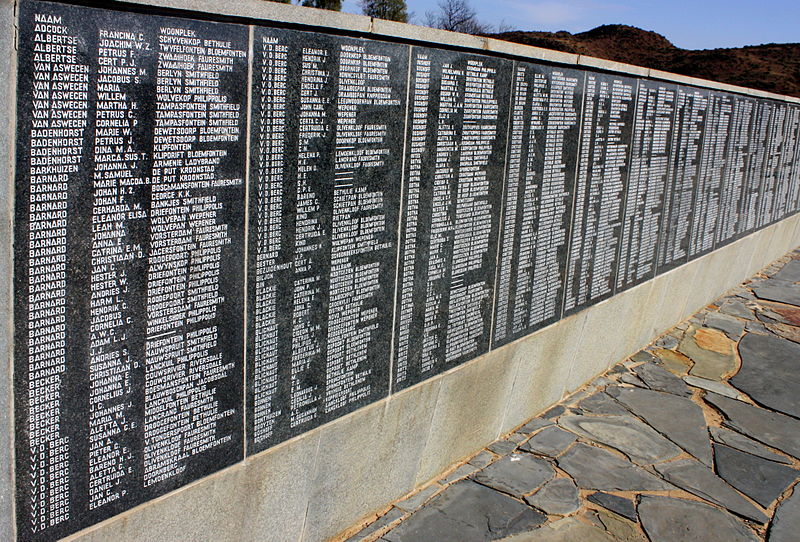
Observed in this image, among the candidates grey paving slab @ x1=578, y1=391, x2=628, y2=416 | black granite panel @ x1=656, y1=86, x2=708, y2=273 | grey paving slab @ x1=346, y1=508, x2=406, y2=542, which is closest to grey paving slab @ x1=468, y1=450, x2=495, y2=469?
grey paving slab @ x1=346, y1=508, x2=406, y2=542

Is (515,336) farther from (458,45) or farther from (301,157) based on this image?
(301,157)

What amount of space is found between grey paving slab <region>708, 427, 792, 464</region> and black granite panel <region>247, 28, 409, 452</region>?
290 centimetres

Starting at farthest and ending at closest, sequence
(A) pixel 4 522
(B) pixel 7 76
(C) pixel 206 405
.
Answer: (C) pixel 206 405, (A) pixel 4 522, (B) pixel 7 76

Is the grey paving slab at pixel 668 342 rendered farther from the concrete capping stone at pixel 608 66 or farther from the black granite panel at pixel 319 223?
the black granite panel at pixel 319 223

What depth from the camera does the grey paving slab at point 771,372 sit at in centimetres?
642

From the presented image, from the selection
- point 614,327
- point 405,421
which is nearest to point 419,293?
point 405,421

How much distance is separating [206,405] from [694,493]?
Result: 3.14 metres

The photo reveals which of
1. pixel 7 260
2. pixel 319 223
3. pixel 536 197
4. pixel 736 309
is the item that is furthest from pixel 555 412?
pixel 7 260

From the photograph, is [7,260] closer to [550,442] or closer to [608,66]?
[550,442]

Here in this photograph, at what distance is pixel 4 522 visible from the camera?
102 inches

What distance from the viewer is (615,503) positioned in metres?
4.61

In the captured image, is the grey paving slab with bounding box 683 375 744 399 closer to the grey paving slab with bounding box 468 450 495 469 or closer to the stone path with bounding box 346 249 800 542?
the stone path with bounding box 346 249 800 542

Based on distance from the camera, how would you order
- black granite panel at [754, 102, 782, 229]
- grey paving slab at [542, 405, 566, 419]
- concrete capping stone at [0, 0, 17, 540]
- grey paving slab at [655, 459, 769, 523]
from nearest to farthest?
concrete capping stone at [0, 0, 17, 540], grey paving slab at [655, 459, 769, 523], grey paving slab at [542, 405, 566, 419], black granite panel at [754, 102, 782, 229]

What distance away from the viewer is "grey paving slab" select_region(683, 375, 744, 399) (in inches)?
256
